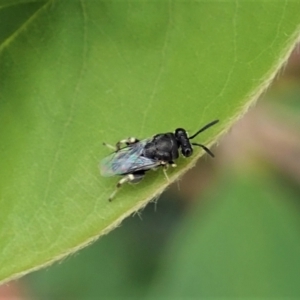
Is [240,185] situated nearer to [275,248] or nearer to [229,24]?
[275,248]

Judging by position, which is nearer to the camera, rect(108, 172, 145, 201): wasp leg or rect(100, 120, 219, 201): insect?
rect(108, 172, 145, 201): wasp leg

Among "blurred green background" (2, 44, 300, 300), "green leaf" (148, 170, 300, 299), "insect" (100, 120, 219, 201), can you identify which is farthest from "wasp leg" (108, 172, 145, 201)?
"green leaf" (148, 170, 300, 299)

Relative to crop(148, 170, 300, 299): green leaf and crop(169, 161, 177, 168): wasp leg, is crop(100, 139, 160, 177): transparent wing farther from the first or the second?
crop(148, 170, 300, 299): green leaf

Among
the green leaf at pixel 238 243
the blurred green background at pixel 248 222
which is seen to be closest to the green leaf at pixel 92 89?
the blurred green background at pixel 248 222

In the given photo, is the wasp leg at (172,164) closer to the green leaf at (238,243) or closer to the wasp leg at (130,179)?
the wasp leg at (130,179)

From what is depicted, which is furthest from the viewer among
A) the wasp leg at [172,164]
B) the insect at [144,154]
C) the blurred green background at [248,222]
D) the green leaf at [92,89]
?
the blurred green background at [248,222]

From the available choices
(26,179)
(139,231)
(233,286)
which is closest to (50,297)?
(139,231)

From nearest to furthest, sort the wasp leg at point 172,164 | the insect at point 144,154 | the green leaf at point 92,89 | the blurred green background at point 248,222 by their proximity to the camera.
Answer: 1. the green leaf at point 92,89
2. the insect at point 144,154
3. the wasp leg at point 172,164
4. the blurred green background at point 248,222
